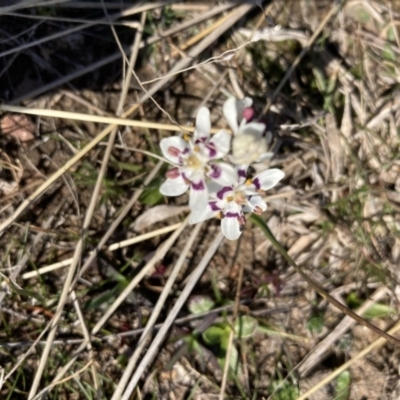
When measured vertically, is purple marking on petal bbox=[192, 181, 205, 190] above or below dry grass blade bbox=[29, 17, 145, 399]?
above

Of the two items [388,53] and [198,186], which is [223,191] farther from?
[388,53]

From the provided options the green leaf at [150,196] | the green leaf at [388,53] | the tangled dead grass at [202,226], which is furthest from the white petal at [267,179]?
the green leaf at [388,53]

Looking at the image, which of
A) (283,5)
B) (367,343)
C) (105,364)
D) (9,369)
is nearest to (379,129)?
(283,5)

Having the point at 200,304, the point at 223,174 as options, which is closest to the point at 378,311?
the point at 200,304

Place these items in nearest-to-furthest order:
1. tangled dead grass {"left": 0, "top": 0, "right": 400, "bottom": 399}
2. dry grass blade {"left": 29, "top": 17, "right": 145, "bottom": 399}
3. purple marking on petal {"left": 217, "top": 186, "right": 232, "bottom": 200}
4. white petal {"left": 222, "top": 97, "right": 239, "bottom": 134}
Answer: white petal {"left": 222, "top": 97, "right": 239, "bottom": 134}
purple marking on petal {"left": 217, "top": 186, "right": 232, "bottom": 200}
dry grass blade {"left": 29, "top": 17, "right": 145, "bottom": 399}
tangled dead grass {"left": 0, "top": 0, "right": 400, "bottom": 399}

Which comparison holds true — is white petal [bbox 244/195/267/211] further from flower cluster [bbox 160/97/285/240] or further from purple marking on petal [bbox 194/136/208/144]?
purple marking on petal [bbox 194/136/208/144]

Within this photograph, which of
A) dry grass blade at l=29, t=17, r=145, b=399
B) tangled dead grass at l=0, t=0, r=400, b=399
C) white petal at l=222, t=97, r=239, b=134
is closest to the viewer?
white petal at l=222, t=97, r=239, b=134

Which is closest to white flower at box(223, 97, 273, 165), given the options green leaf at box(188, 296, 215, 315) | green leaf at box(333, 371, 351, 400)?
green leaf at box(188, 296, 215, 315)
